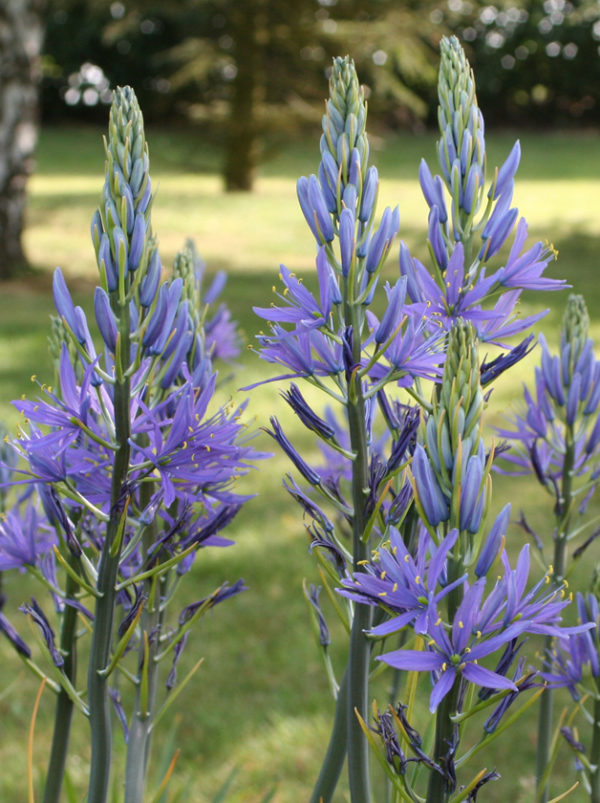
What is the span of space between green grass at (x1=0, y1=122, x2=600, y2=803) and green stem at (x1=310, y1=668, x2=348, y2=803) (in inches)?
27.0

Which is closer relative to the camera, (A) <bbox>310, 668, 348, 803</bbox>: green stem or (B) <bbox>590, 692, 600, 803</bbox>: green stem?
(A) <bbox>310, 668, 348, 803</bbox>: green stem

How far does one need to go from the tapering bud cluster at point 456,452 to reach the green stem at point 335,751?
0.38 meters

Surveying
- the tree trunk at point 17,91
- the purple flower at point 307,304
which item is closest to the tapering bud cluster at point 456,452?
the purple flower at point 307,304

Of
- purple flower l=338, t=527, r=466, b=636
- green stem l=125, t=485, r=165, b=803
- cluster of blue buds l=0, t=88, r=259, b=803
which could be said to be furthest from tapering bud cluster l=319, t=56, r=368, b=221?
green stem l=125, t=485, r=165, b=803

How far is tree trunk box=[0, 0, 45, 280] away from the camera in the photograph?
8188 mm

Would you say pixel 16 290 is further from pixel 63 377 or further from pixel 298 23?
pixel 298 23

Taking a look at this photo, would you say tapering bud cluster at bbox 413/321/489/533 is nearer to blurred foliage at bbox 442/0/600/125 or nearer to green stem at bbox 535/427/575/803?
green stem at bbox 535/427/575/803

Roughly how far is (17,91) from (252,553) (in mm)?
5817

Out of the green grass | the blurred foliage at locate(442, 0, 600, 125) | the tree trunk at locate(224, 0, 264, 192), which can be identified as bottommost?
the green grass

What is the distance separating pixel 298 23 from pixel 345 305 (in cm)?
1780

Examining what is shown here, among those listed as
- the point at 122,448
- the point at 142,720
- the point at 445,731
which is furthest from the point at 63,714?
the point at 445,731

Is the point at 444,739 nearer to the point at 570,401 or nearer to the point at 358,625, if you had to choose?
the point at 358,625

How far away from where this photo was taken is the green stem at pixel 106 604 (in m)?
1.14

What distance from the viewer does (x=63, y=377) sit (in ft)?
4.20
